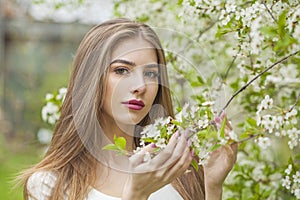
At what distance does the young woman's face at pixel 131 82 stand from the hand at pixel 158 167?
0.19 m

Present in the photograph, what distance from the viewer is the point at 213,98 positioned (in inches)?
69.6

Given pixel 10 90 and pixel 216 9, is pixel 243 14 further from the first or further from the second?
pixel 10 90

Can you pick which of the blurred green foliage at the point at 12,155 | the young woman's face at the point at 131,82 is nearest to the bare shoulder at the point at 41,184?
the young woman's face at the point at 131,82

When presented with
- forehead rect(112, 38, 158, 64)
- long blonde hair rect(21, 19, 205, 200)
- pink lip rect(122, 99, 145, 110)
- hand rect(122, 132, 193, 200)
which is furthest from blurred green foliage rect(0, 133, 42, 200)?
hand rect(122, 132, 193, 200)

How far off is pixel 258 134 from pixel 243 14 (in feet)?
1.24

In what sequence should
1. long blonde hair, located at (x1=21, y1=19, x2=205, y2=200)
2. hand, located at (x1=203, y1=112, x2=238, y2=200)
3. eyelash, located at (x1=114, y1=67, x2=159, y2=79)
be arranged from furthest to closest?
long blonde hair, located at (x1=21, y1=19, x2=205, y2=200) → eyelash, located at (x1=114, y1=67, x2=159, y2=79) → hand, located at (x1=203, y1=112, x2=238, y2=200)

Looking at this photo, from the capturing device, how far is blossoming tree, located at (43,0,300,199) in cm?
139

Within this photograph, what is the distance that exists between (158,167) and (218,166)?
19cm

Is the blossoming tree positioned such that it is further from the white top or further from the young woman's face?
the white top

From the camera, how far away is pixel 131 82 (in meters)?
1.60

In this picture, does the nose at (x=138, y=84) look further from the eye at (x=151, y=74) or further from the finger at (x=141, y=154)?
the finger at (x=141, y=154)

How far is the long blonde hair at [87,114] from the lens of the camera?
5.77ft

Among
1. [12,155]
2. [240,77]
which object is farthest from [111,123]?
[12,155]

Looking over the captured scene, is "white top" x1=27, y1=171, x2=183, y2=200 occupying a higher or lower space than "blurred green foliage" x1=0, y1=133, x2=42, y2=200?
higher
